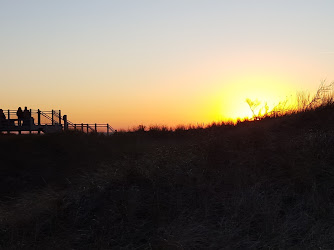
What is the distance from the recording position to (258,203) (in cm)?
753

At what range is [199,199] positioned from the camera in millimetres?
7934

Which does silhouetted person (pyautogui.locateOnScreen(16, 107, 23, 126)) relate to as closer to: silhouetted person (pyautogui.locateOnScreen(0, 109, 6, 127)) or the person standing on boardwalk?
the person standing on boardwalk

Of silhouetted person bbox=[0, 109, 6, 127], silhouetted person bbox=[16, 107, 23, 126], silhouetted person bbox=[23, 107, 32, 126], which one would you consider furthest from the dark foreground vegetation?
silhouetted person bbox=[16, 107, 23, 126]

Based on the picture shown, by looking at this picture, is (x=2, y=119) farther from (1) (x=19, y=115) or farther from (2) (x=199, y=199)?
(2) (x=199, y=199)

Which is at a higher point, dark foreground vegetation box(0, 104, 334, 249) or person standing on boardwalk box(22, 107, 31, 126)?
person standing on boardwalk box(22, 107, 31, 126)

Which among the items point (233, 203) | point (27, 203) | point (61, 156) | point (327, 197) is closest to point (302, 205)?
point (327, 197)

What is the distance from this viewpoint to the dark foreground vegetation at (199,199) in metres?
6.62

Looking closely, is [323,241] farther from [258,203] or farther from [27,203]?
[27,203]

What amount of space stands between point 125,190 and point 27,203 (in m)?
2.10

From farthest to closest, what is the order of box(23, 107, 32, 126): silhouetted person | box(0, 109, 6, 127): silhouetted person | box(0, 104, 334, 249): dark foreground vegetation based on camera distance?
box(23, 107, 32, 126): silhouetted person < box(0, 109, 6, 127): silhouetted person < box(0, 104, 334, 249): dark foreground vegetation

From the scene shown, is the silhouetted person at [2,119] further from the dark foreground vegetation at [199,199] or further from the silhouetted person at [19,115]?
the dark foreground vegetation at [199,199]

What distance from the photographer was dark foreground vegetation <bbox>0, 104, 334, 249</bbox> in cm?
662

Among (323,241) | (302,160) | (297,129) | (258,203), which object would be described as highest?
(297,129)

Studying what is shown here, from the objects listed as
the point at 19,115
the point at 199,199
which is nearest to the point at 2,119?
the point at 19,115
